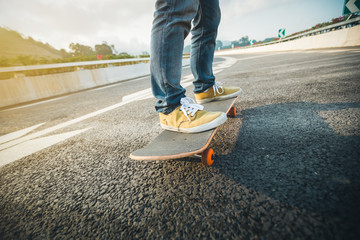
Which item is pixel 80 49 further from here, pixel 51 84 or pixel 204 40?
pixel 204 40

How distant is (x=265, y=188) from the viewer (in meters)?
0.83

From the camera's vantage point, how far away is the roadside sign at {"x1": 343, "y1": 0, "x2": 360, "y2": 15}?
8477 millimetres

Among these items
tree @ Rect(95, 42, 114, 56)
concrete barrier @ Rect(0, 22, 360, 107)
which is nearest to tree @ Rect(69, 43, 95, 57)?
tree @ Rect(95, 42, 114, 56)

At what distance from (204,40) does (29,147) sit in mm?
2414

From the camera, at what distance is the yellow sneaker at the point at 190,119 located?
1.32m

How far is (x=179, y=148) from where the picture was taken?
111cm

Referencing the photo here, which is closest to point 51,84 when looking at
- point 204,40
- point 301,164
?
point 204,40

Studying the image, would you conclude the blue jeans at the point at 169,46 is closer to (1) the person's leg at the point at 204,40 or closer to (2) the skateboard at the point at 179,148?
(2) the skateboard at the point at 179,148

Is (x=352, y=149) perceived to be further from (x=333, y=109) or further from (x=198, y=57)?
(x=198, y=57)

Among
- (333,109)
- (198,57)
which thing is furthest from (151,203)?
(333,109)

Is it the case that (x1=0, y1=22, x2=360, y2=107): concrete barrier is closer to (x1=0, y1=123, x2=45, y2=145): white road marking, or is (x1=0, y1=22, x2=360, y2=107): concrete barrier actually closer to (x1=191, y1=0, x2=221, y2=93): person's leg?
(x1=0, y1=123, x2=45, y2=145): white road marking

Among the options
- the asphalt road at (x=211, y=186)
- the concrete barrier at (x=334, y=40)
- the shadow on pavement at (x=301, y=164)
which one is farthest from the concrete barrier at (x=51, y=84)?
the concrete barrier at (x=334, y=40)

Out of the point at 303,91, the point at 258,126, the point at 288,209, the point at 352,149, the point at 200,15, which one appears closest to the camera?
the point at 288,209

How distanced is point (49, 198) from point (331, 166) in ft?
5.53
